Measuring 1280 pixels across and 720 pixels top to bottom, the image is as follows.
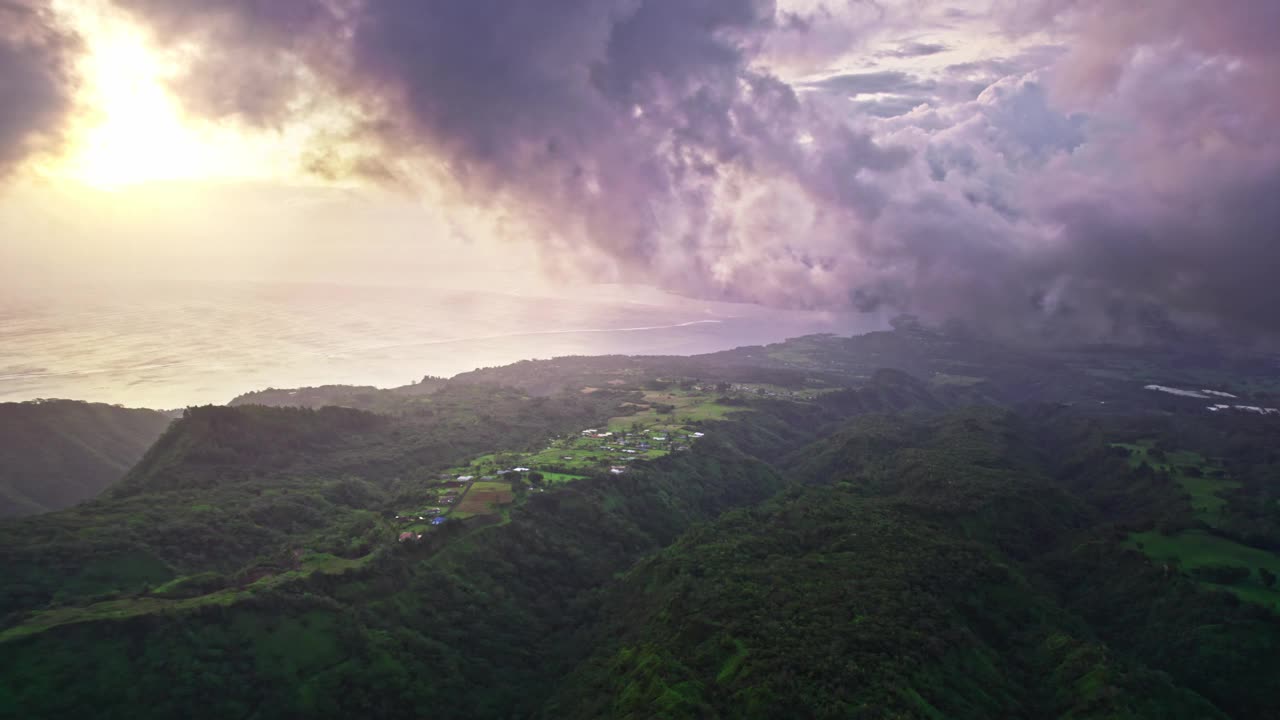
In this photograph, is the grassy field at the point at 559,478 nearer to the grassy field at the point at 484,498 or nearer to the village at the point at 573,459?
the village at the point at 573,459

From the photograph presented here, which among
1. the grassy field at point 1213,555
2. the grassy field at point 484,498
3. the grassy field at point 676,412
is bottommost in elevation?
the grassy field at point 1213,555

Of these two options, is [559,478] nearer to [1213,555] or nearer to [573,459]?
[573,459]

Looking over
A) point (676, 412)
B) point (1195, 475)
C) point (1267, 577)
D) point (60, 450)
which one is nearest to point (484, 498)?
point (676, 412)

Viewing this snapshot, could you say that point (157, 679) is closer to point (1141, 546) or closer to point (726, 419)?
point (1141, 546)

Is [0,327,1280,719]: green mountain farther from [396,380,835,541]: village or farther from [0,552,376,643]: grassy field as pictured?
[396,380,835,541]: village

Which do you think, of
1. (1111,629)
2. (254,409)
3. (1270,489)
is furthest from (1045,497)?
(254,409)

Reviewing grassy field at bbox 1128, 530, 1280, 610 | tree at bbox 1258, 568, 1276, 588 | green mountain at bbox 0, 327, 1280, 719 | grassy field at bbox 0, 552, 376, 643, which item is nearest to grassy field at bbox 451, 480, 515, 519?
green mountain at bbox 0, 327, 1280, 719

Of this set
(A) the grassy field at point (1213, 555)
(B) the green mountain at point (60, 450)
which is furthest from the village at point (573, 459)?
(B) the green mountain at point (60, 450)
